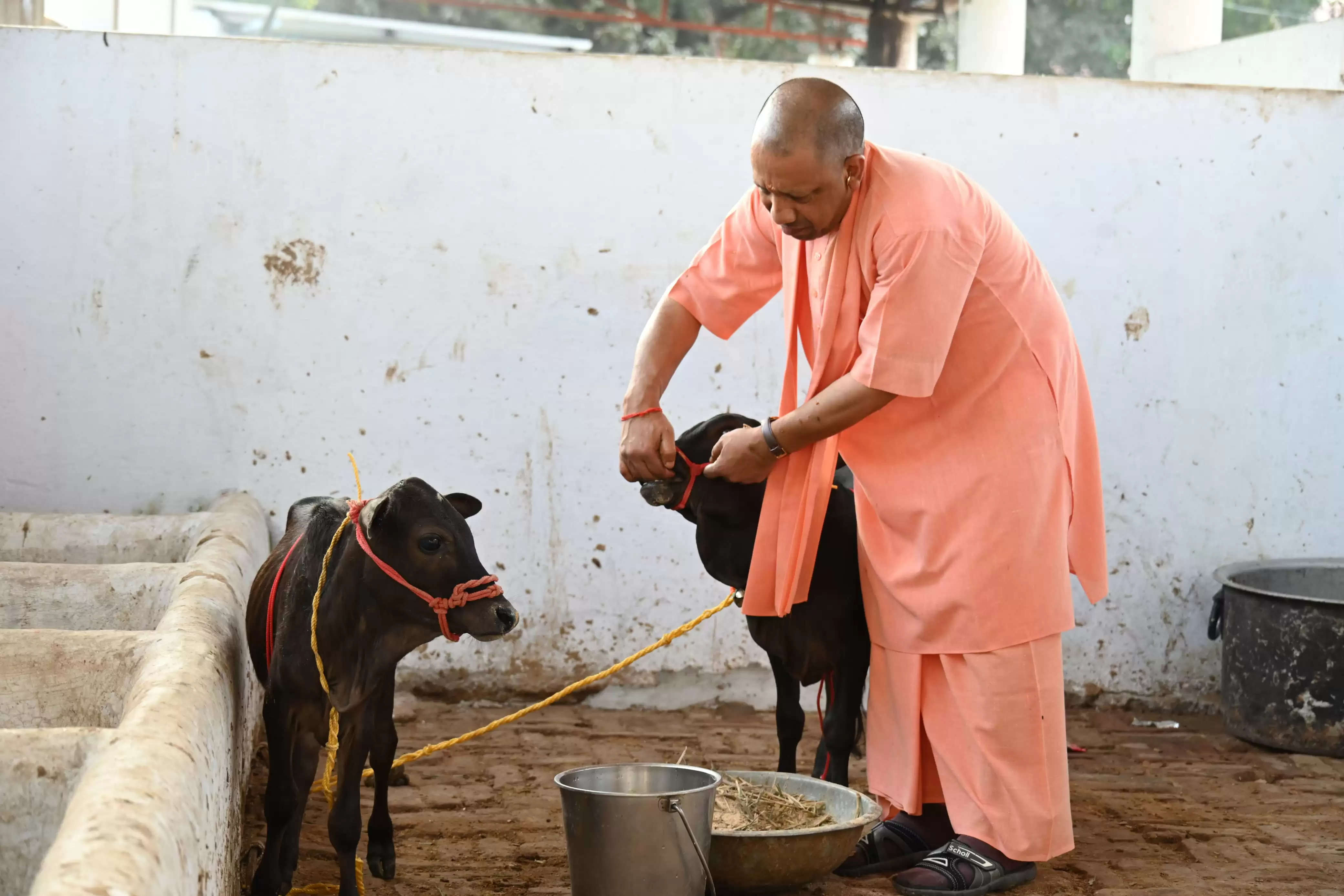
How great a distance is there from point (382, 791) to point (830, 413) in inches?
55.2

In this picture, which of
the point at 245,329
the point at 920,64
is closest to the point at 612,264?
the point at 245,329

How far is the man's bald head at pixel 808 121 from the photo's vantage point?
264cm

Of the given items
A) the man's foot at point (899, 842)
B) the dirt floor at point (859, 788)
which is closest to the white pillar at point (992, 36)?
the dirt floor at point (859, 788)

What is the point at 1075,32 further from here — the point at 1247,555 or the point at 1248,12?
the point at 1247,555

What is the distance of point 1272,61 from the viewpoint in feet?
18.1

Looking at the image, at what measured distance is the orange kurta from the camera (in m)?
2.81

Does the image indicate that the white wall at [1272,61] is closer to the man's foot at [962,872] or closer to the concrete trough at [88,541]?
the man's foot at [962,872]

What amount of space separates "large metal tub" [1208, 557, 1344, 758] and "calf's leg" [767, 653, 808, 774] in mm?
1971

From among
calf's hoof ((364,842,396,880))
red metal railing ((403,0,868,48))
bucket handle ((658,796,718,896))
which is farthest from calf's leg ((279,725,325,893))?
red metal railing ((403,0,868,48))

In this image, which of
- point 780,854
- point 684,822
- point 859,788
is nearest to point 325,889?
point 684,822

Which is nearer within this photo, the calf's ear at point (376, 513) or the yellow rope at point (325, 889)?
the calf's ear at point (376, 513)

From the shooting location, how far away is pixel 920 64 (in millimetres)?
6023

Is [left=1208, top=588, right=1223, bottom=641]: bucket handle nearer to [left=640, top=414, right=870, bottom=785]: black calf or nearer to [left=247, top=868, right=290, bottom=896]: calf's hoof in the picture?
[left=640, top=414, right=870, bottom=785]: black calf

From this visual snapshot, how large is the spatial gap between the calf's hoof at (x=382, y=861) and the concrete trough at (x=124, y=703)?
1.15ft
